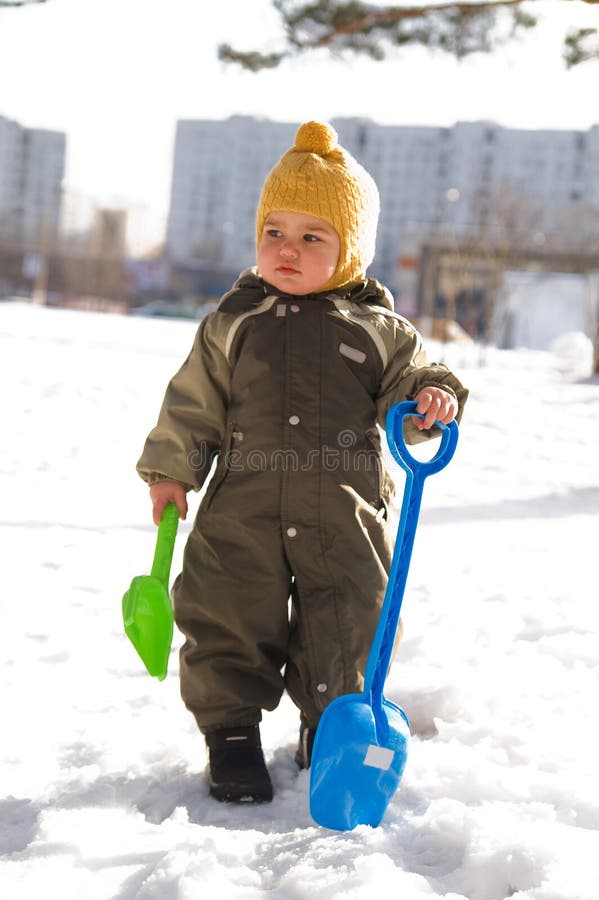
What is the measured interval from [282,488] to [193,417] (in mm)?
227

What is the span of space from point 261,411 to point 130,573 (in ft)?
4.84

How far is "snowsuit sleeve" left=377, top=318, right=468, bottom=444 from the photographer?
69.4 inches

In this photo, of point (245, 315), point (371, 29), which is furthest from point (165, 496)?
point (371, 29)

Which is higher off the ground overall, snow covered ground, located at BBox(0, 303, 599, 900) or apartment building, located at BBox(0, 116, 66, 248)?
apartment building, located at BBox(0, 116, 66, 248)

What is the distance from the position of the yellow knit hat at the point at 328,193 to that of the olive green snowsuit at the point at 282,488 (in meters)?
0.13

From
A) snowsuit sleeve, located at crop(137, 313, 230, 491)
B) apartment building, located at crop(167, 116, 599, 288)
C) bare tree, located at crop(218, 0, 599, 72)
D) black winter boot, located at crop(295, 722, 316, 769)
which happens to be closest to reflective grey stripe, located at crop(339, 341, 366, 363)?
snowsuit sleeve, located at crop(137, 313, 230, 491)

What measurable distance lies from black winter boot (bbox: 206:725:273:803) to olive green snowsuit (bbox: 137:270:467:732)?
0.03 meters

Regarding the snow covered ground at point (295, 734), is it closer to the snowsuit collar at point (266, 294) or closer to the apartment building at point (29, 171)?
the snowsuit collar at point (266, 294)

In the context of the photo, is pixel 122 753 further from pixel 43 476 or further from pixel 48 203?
pixel 48 203

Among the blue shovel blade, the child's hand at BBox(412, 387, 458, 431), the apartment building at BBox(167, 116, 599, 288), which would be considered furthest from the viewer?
the apartment building at BBox(167, 116, 599, 288)

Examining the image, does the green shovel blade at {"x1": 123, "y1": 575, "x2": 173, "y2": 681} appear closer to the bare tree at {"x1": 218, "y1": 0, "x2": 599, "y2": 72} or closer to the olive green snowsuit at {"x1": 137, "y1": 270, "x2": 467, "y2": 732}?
the olive green snowsuit at {"x1": 137, "y1": 270, "x2": 467, "y2": 732}

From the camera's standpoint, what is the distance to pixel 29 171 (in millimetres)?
72562

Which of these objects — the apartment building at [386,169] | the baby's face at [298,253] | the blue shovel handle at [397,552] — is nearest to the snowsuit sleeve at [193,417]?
the baby's face at [298,253]

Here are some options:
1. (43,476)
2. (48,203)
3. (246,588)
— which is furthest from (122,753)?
(48,203)
